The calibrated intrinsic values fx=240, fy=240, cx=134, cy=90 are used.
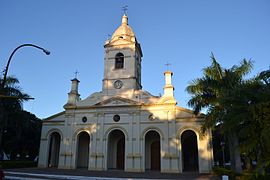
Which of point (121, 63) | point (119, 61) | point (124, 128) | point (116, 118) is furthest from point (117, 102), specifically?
point (119, 61)

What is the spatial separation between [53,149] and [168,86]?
1637 centimetres

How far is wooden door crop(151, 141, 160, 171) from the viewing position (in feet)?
88.4

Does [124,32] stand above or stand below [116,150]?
above

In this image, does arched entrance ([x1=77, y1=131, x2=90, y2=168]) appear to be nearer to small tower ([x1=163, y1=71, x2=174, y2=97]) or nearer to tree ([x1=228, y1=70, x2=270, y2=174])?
small tower ([x1=163, y1=71, x2=174, y2=97])

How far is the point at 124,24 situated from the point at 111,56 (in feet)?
18.1

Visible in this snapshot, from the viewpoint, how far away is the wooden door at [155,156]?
1061 inches

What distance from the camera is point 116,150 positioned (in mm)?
28250

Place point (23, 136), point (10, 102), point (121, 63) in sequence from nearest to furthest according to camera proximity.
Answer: point (10, 102)
point (121, 63)
point (23, 136)

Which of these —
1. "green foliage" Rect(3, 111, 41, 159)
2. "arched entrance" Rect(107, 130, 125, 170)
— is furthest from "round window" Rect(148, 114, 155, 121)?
"green foliage" Rect(3, 111, 41, 159)

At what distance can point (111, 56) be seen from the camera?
1197 inches

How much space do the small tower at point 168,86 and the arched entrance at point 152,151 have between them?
4.61 m

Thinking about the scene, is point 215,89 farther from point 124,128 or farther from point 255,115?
point 124,128

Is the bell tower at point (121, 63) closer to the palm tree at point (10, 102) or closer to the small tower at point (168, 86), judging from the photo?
the small tower at point (168, 86)

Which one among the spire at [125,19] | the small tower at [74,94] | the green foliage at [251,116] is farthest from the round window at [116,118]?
the spire at [125,19]
